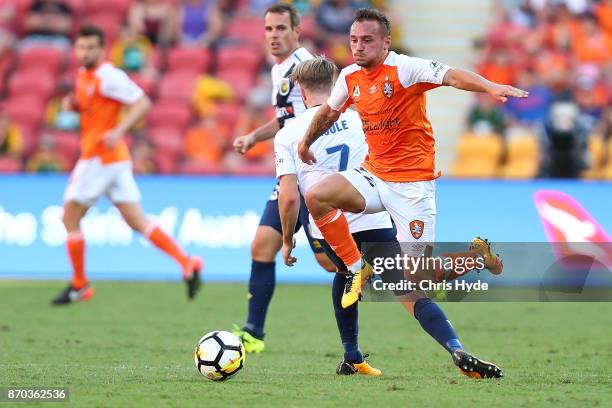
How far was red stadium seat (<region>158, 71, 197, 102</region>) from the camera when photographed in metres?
18.3

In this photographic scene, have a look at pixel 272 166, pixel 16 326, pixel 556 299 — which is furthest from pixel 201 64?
pixel 16 326

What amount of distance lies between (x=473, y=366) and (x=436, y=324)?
1.09 feet

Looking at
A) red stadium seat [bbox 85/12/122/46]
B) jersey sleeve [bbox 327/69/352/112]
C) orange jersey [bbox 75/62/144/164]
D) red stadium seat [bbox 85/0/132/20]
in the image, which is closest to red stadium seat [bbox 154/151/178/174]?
red stadium seat [bbox 85/12/122/46]

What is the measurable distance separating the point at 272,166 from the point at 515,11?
5590 mm

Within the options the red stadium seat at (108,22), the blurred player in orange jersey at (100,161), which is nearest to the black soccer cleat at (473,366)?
the blurred player in orange jersey at (100,161)

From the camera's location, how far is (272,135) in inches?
353

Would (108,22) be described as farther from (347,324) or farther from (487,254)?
(487,254)

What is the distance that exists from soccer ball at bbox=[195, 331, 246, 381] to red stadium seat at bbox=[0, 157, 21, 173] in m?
10.0

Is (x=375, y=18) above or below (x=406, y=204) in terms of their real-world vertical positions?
above

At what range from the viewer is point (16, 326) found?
33.2 feet

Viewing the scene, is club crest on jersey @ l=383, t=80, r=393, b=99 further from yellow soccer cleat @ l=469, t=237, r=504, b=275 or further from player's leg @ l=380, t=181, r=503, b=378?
yellow soccer cleat @ l=469, t=237, r=504, b=275


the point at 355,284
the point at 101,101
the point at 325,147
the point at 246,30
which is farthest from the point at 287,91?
the point at 246,30

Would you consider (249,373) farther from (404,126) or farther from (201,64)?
(201,64)

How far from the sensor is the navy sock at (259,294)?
875 centimetres
